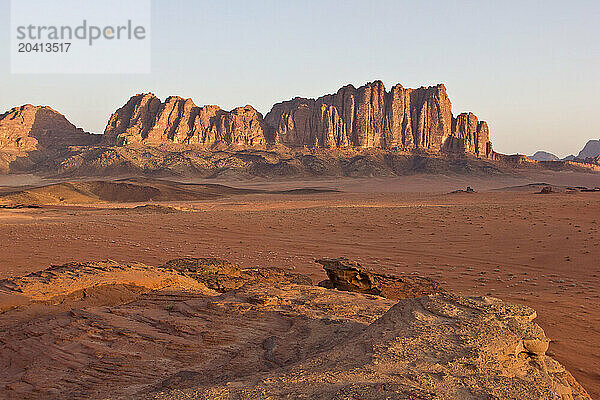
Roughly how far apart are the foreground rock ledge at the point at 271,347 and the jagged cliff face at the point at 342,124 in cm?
11899

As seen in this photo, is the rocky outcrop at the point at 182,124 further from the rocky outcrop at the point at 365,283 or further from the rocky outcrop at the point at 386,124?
the rocky outcrop at the point at 365,283

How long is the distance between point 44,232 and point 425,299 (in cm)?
2030

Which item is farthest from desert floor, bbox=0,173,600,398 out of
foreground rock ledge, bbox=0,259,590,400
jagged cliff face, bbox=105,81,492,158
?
jagged cliff face, bbox=105,81,492,158

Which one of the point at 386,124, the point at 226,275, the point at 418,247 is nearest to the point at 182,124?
the point at 386,124

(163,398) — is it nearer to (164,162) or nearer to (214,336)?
(214,336)

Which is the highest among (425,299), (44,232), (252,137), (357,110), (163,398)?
(357,110)

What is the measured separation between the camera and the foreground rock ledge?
3367 millimetres

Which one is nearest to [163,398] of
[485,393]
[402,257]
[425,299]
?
[485,393]

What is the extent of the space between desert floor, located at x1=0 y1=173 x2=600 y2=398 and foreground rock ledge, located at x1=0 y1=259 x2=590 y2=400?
1.96 m

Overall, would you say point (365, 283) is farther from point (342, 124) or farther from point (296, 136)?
point (296, 136)

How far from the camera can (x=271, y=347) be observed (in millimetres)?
4746

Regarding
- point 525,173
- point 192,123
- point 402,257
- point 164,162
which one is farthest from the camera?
point 192,123

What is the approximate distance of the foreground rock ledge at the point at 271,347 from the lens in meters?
3.37

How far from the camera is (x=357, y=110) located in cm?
12650
